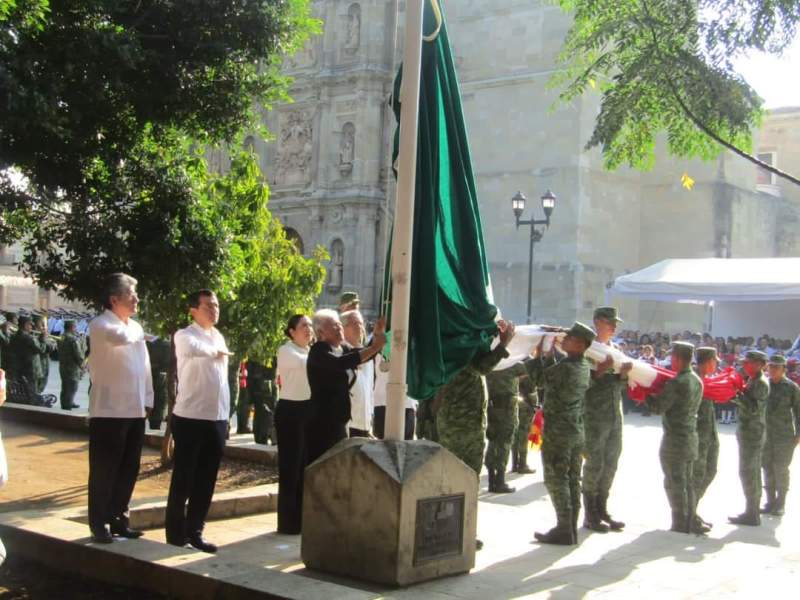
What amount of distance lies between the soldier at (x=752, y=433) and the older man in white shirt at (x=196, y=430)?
566 centimetres

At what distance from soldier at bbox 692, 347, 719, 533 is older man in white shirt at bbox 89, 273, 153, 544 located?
529cm

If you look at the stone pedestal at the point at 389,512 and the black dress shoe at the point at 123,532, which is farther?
the black dress shoe at the point at 123,532

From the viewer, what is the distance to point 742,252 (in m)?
36.7

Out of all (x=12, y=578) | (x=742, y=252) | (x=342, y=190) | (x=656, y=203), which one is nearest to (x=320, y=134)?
(x=342, y=190)

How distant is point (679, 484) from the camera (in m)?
8.59

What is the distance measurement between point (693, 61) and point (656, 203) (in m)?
30.3

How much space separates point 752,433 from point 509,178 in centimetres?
2662

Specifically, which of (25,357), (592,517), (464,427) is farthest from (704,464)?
(25,357)

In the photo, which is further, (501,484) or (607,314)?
(501,484)

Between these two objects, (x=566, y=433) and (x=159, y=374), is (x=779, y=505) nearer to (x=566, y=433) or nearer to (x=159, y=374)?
(x=566, y=433)

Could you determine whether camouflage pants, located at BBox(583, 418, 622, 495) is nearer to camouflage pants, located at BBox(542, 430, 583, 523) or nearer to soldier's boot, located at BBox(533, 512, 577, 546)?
camouflage pants, located at BBox(542, 430, 583, 523)

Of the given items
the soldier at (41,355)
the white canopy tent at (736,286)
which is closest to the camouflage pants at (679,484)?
the soldier at (41,355)

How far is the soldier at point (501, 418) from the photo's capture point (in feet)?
34.5

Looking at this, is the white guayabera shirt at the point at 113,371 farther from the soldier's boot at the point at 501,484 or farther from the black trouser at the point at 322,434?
the soldier's boot at the point at 501,484
